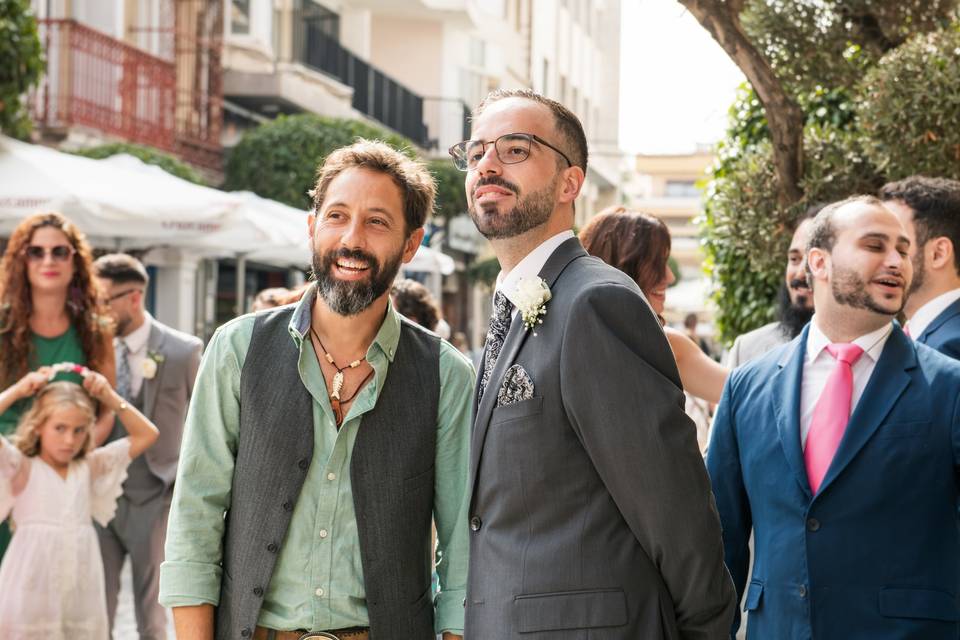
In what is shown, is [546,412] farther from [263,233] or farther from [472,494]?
[263,233]

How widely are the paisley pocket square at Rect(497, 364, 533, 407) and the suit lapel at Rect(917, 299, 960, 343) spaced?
2.23 meters

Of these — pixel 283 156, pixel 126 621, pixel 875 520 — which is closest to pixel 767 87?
pixel 875 520

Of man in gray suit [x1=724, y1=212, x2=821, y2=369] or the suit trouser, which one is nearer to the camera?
man in gray suit [x1=724, y1=212, x2=821, y2=369]

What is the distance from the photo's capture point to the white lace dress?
6961mm

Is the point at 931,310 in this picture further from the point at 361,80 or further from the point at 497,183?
the point at 361,80

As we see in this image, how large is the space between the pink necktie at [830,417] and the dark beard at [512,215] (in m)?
1.34

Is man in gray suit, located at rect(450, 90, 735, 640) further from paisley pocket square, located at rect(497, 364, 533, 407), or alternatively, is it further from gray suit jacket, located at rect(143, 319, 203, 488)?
gray suit jacket, located at rect(143, 319, 203, 488)

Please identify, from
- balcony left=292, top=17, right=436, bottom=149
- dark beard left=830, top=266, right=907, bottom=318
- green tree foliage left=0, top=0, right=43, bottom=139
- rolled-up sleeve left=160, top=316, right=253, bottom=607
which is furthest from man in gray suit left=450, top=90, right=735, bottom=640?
balcony left=292, top=17, right=436, bottom=149

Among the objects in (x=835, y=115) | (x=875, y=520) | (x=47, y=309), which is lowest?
(x=875, y=520)

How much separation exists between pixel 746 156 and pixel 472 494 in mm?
5848

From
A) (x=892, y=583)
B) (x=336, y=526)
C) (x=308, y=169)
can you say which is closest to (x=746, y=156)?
(x=892, y=583)

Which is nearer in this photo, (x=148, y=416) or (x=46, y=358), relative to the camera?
(x=46, y=358)

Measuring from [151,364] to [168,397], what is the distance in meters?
0.28

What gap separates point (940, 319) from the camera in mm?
5215
